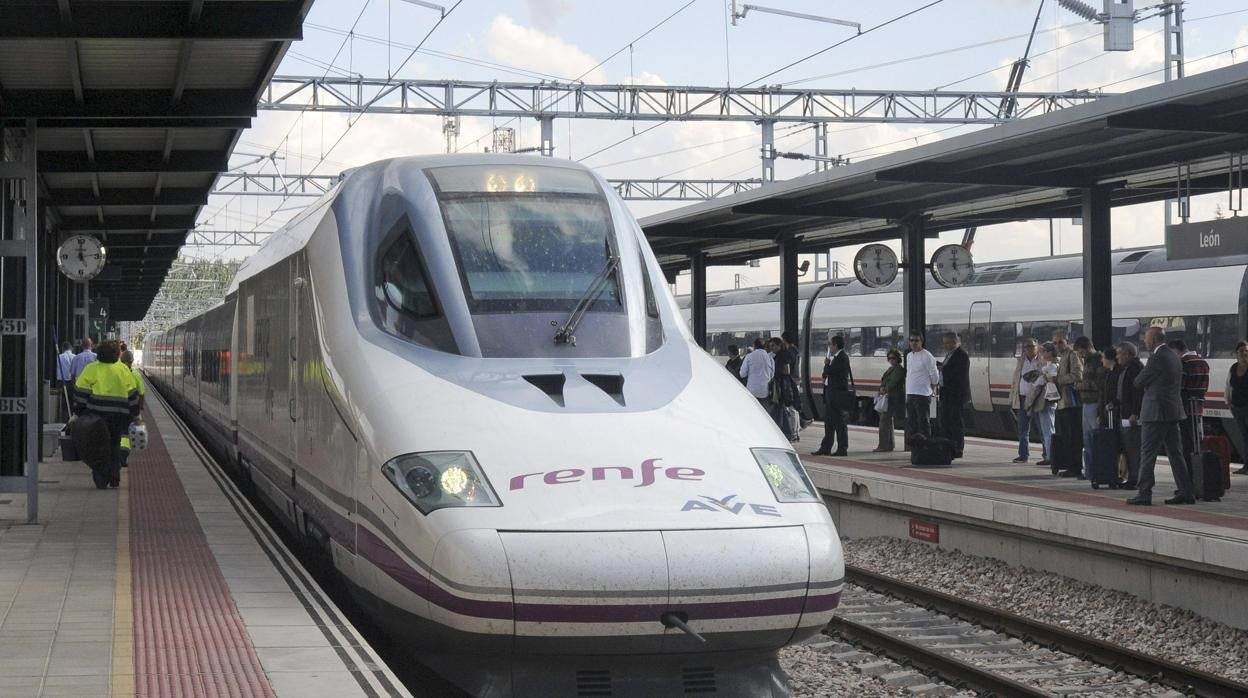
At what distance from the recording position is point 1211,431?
19.6 m

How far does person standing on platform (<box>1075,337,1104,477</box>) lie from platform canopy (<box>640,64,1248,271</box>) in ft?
6.79

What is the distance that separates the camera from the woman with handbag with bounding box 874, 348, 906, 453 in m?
19.2

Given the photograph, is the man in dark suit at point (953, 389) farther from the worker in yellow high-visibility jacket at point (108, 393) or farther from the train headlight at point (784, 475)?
the train headlight at point (784, 475)

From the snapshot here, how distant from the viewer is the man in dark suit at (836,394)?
62.8 feet

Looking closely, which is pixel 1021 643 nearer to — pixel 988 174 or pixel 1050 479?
pixel 1050 479

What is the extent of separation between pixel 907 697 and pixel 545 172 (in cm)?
383

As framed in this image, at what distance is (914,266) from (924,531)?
6.32 metres

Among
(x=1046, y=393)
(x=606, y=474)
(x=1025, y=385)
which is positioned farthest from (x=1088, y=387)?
(x=606, y=474)

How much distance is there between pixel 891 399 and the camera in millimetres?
19500

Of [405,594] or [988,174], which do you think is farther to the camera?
[988,174]

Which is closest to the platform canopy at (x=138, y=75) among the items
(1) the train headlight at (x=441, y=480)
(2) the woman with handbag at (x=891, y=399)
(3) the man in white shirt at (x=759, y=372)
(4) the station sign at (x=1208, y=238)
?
(1) the train headlight at (x=441, y=480)

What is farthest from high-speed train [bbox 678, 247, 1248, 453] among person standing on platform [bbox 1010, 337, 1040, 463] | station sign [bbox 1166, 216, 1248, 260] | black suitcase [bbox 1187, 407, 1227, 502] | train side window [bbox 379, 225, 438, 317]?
train side window [bbox 379, 225, 438, 317]

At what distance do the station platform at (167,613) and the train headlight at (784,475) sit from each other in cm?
193

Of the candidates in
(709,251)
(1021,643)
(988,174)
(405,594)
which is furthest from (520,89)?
(405,594)
